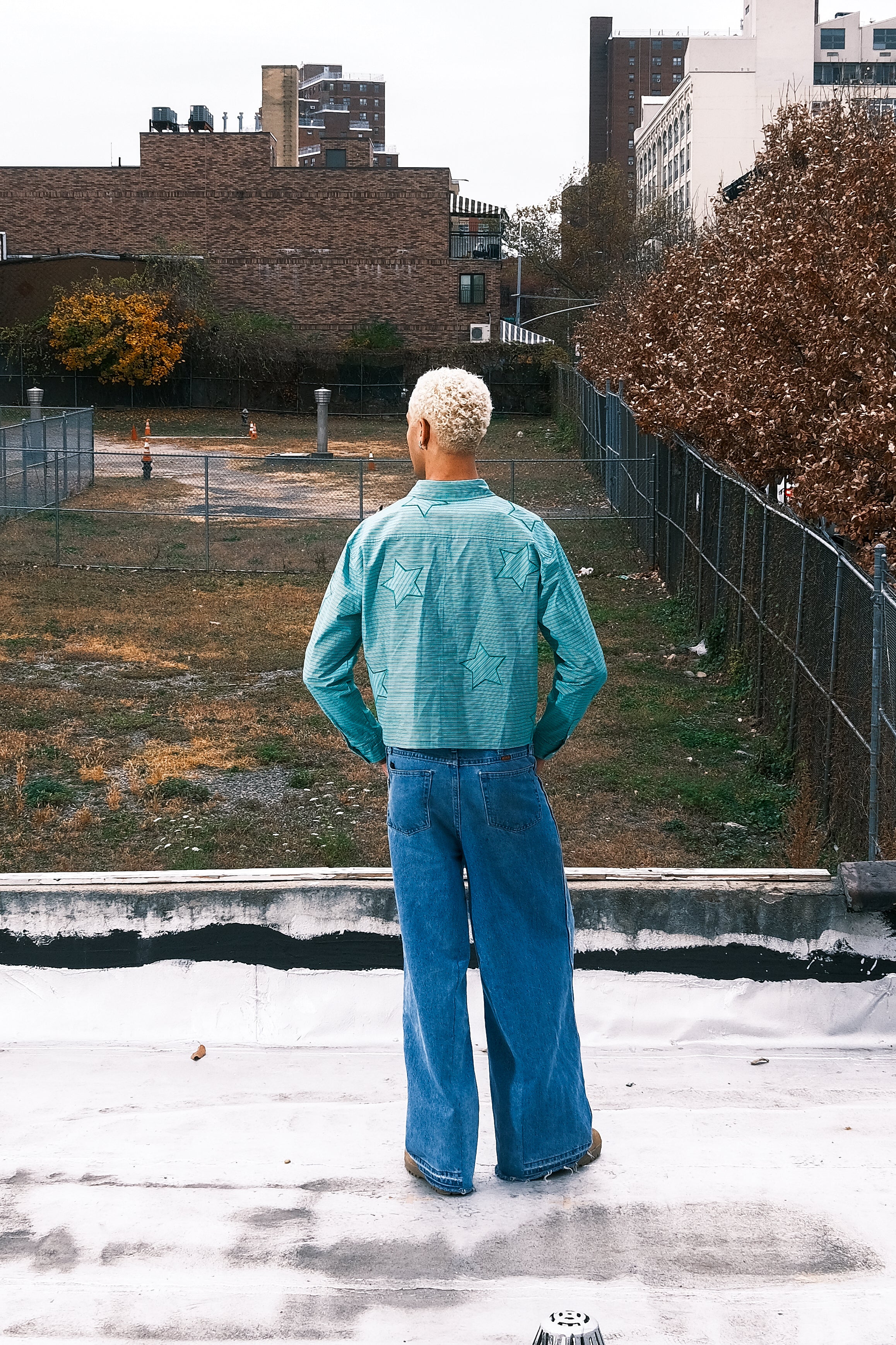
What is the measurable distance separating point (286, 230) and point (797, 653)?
62.3 meters

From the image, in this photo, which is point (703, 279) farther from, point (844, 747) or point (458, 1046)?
point (458, 1046)

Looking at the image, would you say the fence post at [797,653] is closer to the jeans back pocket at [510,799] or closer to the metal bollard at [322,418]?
the jeans back pocket at [510,799]

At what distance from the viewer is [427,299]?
68.1 metres

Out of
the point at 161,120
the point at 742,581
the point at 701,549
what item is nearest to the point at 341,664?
the point at 742,581

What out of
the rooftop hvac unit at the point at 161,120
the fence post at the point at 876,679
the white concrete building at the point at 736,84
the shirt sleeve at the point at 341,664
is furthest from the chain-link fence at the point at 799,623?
the white concrete building at the point at 736,84

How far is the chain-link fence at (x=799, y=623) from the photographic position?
7.21 m

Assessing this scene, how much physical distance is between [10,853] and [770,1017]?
18.0ft

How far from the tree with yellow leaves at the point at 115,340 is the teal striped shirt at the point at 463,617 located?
52852 millimetres

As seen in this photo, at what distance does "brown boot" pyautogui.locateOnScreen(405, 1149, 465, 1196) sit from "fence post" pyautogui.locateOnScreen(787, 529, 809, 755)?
23.3ft

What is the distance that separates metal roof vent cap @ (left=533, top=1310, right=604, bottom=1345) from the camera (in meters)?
2.23

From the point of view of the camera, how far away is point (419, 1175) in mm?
3494

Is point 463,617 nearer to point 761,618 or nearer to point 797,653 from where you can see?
point 797,653

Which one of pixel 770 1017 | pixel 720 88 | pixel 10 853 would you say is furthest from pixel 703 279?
pixel 720 88

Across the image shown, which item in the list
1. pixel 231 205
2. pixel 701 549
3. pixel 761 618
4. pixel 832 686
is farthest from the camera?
pixel 231 205
